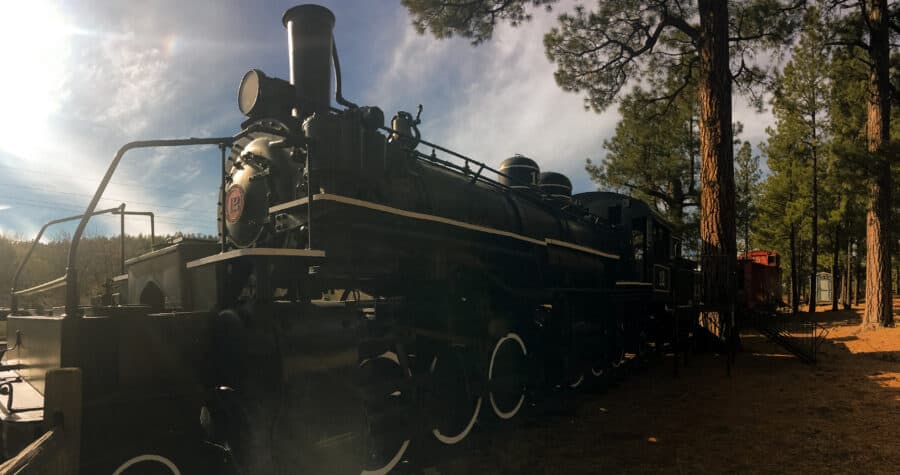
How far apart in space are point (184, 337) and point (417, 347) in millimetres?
2138

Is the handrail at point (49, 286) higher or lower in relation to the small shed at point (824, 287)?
higher

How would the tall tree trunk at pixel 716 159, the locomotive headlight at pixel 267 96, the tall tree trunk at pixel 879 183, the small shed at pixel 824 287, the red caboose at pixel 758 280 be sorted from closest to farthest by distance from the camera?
the locomotive headlight at pixel 267 96, the tall tree trunk at pixel 716 159, the tall tree trunk at pixel 879 183, the red caboose at pixel 758 280, the small shed at pixel 824 287

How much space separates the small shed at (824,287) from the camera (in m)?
38.9

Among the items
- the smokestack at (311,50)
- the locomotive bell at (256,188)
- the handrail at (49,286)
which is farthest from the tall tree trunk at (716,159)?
the handrail at (49,286)

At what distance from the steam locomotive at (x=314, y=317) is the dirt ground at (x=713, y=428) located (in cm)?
58

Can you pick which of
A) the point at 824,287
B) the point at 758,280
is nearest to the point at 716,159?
the point at 758,280

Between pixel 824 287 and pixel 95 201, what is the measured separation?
156 ft

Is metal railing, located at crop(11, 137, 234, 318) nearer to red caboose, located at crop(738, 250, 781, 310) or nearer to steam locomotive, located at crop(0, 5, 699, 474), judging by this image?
steam locomotive, located at crop(0, 5, 699, 474)

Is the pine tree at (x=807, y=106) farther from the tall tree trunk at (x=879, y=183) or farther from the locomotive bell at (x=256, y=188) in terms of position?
the locomotive bell at (x=256, y=188)

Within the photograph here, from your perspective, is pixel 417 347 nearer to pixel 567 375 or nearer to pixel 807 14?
pixel 567 375

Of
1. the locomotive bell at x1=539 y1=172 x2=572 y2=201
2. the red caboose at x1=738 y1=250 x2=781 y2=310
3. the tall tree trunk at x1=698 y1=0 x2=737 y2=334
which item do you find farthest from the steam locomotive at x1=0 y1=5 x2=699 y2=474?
the red caboose at x1=738 y1=250 x2=781 y2=310

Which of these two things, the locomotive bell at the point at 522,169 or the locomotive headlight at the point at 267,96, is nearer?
the locomotive headlight at the point at 267,96

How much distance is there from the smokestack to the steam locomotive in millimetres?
15

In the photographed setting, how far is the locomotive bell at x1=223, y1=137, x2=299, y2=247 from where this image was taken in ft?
14.5
